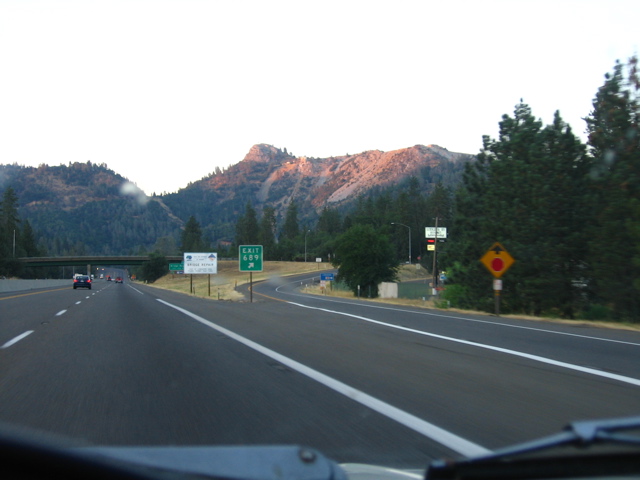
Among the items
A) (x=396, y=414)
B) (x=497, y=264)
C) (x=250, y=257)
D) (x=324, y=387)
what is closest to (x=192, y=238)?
(x=250, y=257)

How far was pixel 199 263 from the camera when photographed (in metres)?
58.8

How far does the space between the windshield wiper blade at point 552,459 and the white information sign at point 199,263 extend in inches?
2240

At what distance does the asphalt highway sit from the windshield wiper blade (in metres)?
2.36

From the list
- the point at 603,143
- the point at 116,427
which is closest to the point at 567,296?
the point at 603,143

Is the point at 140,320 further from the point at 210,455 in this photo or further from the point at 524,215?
the point at 524,215

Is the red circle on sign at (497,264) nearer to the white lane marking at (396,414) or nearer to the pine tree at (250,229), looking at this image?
the white lane marking at (396,414)

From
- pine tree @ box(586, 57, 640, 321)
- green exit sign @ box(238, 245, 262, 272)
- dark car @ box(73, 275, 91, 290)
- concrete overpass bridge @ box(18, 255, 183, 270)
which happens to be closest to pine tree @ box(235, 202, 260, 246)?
concrete overpass bridge @ box(18, 255, 183, 270)

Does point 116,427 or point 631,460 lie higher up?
point 631,460

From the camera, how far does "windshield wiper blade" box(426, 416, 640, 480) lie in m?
2.42

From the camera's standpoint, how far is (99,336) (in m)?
14.9

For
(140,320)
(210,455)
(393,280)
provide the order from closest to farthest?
(210,455) → (140,320) → (393,280)

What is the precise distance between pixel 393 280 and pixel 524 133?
37.8 m

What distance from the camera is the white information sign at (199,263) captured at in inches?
2307

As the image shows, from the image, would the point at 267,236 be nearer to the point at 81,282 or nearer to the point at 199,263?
the point at 81,282
